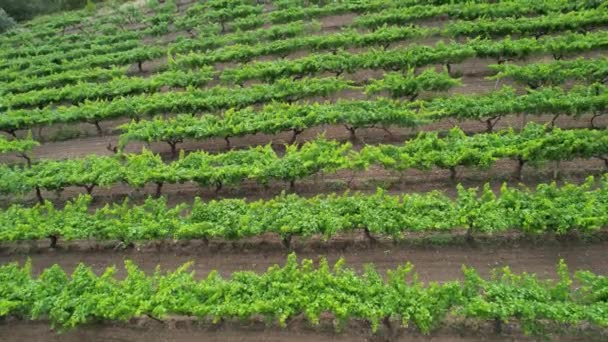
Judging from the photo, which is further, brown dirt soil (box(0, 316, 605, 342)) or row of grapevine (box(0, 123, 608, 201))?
row of grapevine (box(0, 123, 608, 201))

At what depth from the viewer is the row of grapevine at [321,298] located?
12.5 m

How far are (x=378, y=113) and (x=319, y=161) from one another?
13.7 ft

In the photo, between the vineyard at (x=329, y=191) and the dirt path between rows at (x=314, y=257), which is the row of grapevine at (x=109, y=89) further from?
the dirt path between rows at (x=314, y=257)

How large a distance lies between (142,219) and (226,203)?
2943 mm

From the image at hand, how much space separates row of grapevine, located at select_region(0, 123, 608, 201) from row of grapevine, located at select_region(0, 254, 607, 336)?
476cm

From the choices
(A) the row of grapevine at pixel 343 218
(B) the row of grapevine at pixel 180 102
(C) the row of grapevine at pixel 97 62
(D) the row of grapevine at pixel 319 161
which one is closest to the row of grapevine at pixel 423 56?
(B) the row of grapevine at pixel 180 102

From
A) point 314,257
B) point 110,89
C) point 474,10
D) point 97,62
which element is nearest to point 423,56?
point 474,10

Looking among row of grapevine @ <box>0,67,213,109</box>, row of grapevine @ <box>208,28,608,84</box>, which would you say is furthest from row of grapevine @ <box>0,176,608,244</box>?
row of grapevine @ <box>0,67,213,109</box>

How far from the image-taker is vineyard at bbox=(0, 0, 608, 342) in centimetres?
1360

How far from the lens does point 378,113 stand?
21.0 meters

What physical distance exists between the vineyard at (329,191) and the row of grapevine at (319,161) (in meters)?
0.09

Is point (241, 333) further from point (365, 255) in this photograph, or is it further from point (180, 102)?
point (180, 102)

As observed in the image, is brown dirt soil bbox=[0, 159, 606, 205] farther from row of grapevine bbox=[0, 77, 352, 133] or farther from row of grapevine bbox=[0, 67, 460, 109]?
row of grapevine bbox=[0, 67, 460, 109]

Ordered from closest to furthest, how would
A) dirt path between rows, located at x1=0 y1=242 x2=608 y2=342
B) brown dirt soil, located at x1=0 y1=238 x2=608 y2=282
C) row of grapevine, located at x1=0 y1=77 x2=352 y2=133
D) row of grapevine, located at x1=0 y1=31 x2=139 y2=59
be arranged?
1. dirt path between rows, located at x1=0 y1=242 x2=608 y2=342
2. brown dirt soil, located at x1=0 y1=238 x2=608 y2=282
3. row of grapevine, located at x1=0 y1=77 x2=352 y2=133
4. row of grapevine, located at x1=0 y1=31 x2=139 y2=59
